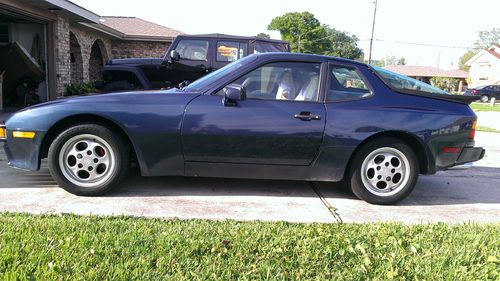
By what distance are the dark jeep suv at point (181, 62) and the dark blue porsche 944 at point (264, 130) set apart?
383 centimetres

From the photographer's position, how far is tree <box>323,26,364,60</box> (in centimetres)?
10778

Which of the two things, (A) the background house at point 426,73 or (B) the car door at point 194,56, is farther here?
(A) the background house at point 426,73

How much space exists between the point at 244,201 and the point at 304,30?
300 feet

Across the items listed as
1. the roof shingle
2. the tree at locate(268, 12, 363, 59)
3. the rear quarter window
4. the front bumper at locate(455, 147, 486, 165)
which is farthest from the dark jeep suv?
the tree at locate(268, 12, 363, 59)

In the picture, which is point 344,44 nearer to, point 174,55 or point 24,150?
point 174,55

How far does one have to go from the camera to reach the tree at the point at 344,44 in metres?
108

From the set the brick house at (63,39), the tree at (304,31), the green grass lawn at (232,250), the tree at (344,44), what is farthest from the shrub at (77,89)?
the tree at (344,44)

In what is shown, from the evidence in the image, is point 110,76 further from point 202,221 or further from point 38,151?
point 202,221

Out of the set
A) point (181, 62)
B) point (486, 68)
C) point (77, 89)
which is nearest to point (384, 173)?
point (181, 62)

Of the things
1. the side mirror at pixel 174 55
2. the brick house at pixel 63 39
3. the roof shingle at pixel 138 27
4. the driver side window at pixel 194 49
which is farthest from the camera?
the roof shingle at pixel 138 27

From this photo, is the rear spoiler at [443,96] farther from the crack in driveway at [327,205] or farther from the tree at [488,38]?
the tree at [488,38]

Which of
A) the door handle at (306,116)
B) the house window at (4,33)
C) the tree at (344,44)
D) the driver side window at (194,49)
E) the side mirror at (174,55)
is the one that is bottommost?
the door handle at (306,116)

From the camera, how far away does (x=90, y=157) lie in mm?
4113

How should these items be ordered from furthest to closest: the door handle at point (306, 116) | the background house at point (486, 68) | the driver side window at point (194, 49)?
the background house at point (486, 68) → the driver side window at point (194, 49) → the door handle at point (306, 116)
